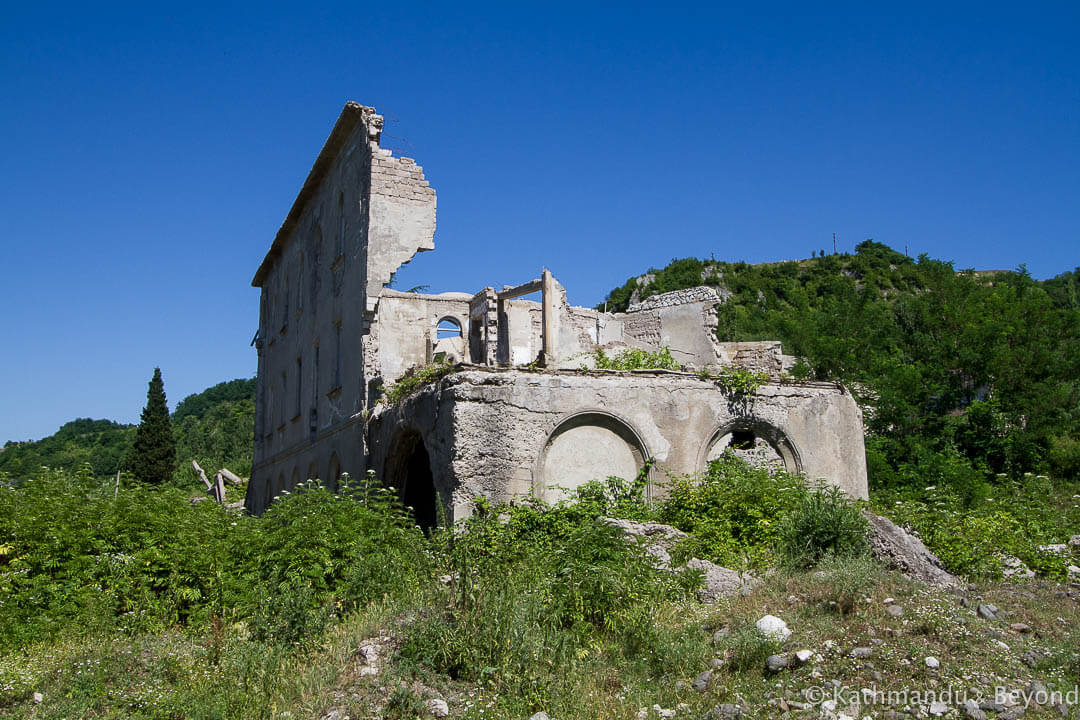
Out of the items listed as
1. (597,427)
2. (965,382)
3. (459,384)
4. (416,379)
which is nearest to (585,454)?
(597,427)

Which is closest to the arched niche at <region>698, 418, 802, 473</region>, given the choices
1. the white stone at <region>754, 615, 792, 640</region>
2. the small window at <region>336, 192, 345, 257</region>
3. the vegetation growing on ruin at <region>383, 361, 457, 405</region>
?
the vegetation growing on ruin at <region>383, 361, 457, 405</region>

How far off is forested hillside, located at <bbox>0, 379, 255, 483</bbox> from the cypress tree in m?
2.98

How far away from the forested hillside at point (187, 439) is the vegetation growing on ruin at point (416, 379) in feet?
95.7

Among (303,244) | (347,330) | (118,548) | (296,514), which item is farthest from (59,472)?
(303,244)

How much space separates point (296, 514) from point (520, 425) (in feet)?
11.2

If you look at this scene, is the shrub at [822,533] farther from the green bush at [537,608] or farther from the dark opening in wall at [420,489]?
the dark opening in wall at [420,489]

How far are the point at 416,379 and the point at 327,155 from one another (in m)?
10.5

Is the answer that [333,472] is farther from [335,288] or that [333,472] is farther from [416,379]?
[416,379]

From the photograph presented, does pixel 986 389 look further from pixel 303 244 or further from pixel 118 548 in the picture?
pixel 118 548

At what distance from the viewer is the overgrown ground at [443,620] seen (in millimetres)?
6734

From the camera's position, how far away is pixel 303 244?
2519 cm

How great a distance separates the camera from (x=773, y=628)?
7.55m

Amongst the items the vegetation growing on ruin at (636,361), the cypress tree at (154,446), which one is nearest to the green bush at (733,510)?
the vegetation growing on ruin at (636,361)

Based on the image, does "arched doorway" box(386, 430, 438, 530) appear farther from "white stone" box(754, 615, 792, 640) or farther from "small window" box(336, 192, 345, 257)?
"white stone" box(754, 615, 792, 640)
